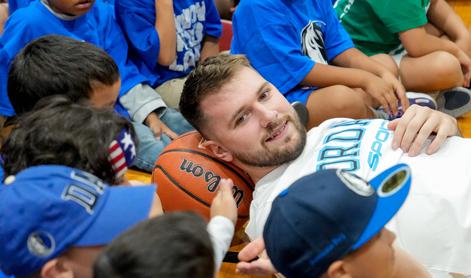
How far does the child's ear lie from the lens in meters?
0.95

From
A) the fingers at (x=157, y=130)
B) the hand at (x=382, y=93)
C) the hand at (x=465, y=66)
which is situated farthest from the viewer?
the hand at (x=465, y=66)

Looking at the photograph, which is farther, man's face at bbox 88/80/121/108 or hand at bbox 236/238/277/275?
man's face at bbox 88/80/121/108

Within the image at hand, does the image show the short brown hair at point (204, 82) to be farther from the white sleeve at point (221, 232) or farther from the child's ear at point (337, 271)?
the child's ear at point (337, 271)

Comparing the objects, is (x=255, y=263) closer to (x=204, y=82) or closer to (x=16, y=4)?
(x=204, y=82)

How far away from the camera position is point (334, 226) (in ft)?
3.07

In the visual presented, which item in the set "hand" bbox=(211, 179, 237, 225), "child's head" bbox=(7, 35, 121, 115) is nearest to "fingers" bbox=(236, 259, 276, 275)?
"hand" bbox=(211, 179, 237, 225)

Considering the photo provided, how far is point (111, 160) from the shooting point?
1160 mm

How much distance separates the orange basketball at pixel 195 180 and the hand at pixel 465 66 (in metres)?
1.32

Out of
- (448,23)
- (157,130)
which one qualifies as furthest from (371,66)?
(157,130)

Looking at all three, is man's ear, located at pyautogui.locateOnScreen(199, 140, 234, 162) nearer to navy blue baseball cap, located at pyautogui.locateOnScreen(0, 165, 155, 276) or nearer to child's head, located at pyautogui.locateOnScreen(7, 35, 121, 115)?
child's head, located at pyautogui.locateOnScreen(7, 35, 121, 115)

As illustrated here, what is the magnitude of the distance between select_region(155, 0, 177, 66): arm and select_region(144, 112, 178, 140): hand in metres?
0.29

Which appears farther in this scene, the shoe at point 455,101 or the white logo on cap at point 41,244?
the shoe at point 455,101

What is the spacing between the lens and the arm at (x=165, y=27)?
7.79ft

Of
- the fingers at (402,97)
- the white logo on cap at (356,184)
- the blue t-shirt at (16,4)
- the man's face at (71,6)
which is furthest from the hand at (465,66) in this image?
the blue t-shirt at (16,4)
